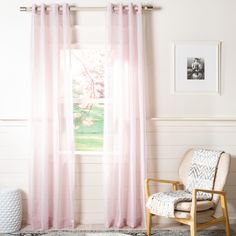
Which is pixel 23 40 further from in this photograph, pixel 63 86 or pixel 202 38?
pixel 202 38

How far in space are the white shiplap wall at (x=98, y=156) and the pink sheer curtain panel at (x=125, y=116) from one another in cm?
18

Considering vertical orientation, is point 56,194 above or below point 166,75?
below

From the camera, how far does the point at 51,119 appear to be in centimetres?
470

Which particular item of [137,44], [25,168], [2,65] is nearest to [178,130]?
[137,44]

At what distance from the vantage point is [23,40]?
15.7ft

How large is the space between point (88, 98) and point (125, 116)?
0.49 metres

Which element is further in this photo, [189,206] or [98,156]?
[98,156]

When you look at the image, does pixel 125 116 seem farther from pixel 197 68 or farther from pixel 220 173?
pixel 220 173

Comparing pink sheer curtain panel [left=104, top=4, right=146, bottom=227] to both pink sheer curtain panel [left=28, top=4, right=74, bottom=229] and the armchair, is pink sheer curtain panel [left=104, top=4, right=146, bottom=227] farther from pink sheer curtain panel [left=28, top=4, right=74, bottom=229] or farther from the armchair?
pink sheer curtain panel [left=28, top=4, right=74, bottom=229]

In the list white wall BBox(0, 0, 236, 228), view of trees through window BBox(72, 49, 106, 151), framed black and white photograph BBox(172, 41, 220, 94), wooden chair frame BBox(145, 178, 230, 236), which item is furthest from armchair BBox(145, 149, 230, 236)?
view of trees through window BBox(72, 49, 106, 151)

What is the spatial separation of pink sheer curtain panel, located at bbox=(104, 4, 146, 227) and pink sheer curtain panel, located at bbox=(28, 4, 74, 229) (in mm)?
378

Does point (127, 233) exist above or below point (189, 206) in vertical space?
below

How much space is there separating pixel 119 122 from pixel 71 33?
3.33 ft

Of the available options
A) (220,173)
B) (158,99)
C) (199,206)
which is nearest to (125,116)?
(158,99)
